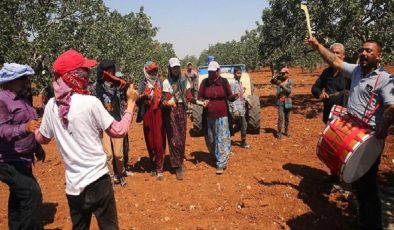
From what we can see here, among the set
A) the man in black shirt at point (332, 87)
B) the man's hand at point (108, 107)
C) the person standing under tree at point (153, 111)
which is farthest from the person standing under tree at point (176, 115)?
the man in black shirt at point (332, 87)

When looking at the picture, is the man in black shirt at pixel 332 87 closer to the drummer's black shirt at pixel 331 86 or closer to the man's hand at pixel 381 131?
the drummer's black shirt at pixel 331 86

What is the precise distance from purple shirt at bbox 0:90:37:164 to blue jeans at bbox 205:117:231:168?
344cm

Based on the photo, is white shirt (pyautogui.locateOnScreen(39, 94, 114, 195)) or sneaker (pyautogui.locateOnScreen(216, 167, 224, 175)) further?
sneaker (pyautogui.locateOnScreen(216, 167, 224, 175))

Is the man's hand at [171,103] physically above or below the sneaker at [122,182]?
above

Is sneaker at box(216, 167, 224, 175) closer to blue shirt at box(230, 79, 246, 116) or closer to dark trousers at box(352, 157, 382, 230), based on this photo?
blue shirt at box(230, 79, 246, 116)

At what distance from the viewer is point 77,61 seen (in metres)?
2.65

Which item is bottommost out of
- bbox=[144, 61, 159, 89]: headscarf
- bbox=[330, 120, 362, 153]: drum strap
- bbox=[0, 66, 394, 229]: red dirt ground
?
bbox=[0, 66, 394, 229]: red dirt ground

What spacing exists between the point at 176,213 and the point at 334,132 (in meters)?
2.38

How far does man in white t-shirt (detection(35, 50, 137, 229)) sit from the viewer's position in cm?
263

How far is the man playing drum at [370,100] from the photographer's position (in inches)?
138

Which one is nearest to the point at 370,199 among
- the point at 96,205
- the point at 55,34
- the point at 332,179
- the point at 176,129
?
the point at 332,179

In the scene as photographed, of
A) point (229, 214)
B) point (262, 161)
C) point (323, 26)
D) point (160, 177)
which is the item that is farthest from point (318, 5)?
point (229, 214)

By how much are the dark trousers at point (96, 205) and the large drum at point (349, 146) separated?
2199mm

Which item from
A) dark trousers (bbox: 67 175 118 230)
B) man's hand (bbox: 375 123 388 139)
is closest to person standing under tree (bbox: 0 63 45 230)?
dark trousers (bbox: 67 175 118 230)
